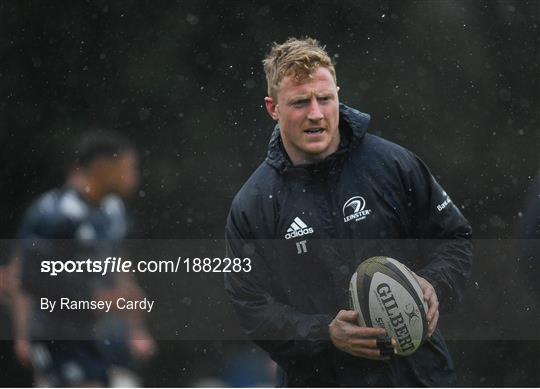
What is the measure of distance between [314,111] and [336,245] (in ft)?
1.86

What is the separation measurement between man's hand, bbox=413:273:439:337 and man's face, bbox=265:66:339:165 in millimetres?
673

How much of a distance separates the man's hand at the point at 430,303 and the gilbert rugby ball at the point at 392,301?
19mm

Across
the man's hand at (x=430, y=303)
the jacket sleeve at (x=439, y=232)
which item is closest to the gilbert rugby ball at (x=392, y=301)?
the man's hand at (x=430, y=303)

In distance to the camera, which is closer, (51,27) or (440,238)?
(440,238)

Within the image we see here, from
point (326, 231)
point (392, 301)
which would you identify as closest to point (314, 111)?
point (326, 231)

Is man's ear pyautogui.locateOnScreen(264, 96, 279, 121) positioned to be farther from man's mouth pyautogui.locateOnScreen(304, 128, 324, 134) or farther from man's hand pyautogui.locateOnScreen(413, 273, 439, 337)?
man's hand pyautogui.locateOnScreen(413, 273, 439, 337)

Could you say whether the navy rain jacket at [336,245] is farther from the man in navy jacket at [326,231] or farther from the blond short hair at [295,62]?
the blond short hair at [295,62]

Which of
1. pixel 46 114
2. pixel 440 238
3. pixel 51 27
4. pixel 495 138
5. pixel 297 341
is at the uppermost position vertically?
pixel 51 27

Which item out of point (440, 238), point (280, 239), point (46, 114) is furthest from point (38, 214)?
point (440, 238)

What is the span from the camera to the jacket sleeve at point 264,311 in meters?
3.96

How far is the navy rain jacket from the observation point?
13.0ft

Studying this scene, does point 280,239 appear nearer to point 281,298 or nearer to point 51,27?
point 281,298

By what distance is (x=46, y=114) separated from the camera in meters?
5.20

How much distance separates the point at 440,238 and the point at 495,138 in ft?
4.20
